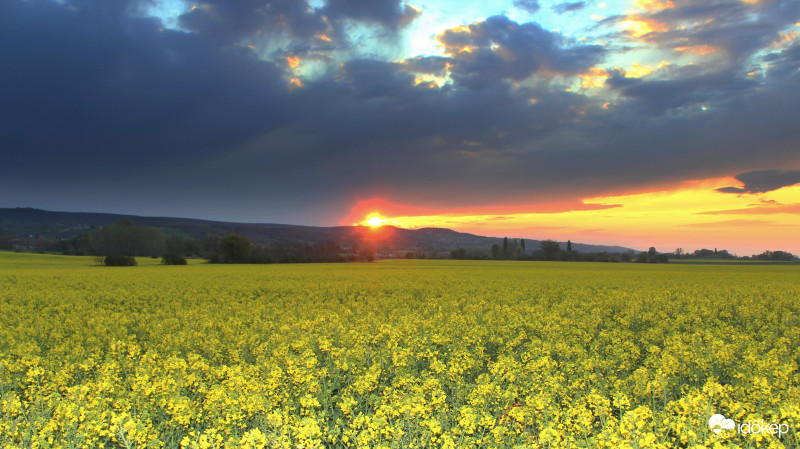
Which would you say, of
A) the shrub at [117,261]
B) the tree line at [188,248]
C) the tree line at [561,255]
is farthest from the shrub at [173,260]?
the tree line at [561,255]

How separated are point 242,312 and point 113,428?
10.4 meters

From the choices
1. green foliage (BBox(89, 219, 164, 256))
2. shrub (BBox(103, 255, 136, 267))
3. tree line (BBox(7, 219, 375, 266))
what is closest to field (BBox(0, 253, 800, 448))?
shrub (BBox(103, 255, 136, 267))

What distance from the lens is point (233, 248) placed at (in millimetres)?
84375

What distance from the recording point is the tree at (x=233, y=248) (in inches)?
3283

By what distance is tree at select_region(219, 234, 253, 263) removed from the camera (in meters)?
83.4

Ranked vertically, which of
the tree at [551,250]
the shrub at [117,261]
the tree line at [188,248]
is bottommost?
the shrub at [117,261]

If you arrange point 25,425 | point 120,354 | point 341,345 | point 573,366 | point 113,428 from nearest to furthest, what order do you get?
point 113,428, point 25,425, point 573,366, point 120,354, point 341,345

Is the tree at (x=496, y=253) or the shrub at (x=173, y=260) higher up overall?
the tree at (x=496, y=253)

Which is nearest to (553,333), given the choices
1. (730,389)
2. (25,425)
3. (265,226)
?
(730,389)

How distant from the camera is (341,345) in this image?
420 inches

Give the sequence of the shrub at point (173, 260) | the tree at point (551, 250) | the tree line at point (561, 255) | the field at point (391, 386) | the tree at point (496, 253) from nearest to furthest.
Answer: the field at point (391, 386) < the shrub at point (173, 260) < the tree line at point (561, 255) < the tree at point (551, 250) < the tree at point (496, 253)

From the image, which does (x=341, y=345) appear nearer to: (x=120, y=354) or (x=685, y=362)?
(x=120, y=354)

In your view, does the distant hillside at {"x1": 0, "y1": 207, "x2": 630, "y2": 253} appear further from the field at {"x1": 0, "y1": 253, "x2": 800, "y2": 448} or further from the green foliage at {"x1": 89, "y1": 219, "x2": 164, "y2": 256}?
the field at {"x1": 0, "y1": 253, "x2": 800, "y2": 448}

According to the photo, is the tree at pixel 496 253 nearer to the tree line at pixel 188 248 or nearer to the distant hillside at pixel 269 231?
the tree line at pixel 188 248
